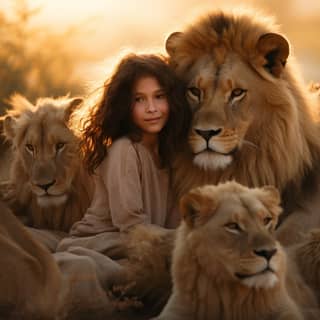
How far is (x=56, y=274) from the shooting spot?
14.7 ft

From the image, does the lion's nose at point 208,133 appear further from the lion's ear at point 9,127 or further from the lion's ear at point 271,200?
the lion's ear at point 9,127

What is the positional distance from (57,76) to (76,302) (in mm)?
7957

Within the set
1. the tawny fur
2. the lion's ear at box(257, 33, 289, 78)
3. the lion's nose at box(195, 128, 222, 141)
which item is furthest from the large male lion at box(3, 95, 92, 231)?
the tawny fur

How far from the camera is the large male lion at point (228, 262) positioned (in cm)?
452

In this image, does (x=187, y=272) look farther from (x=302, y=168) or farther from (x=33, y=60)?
(x=33, y=60)

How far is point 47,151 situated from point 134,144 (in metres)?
0.73

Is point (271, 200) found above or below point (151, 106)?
below

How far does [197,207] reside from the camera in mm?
4723

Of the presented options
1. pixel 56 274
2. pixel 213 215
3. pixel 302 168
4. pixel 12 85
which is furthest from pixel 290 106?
pixel 12 85

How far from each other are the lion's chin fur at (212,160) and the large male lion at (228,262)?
0.99 m

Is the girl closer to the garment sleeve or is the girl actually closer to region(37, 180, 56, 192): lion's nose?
the garment sleeve

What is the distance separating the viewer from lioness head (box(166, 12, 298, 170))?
19.2 feet

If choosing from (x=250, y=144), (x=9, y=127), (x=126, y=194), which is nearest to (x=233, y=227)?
(x=126, y=194)

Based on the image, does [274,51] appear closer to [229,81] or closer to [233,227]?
[229,81]
